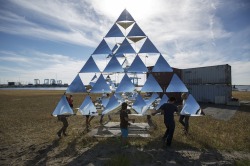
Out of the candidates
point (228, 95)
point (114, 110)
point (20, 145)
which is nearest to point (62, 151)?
point (20, 145)

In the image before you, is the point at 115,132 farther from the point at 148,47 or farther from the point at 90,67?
the point at 148,47

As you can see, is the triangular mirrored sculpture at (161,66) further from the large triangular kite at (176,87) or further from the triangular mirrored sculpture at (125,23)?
the triangular mirrored sculpture at (125,23)

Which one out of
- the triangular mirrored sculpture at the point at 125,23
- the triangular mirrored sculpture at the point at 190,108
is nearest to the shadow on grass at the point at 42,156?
the triangular mirrored sculpture at the point at 190,108

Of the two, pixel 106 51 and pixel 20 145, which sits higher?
pixel 106 51

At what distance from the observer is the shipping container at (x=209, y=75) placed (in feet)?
105

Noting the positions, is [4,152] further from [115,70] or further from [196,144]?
[196,144]

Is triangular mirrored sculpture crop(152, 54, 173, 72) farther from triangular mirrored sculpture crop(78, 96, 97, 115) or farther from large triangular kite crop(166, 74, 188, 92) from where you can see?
triangular mirrored sculpture crop(78, 96, 97, 115)

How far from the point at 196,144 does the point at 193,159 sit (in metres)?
2.11

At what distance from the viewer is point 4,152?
1041cm

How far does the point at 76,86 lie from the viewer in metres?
13.0

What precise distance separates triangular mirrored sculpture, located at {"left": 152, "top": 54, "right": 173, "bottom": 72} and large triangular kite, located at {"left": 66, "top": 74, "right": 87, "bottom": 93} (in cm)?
452

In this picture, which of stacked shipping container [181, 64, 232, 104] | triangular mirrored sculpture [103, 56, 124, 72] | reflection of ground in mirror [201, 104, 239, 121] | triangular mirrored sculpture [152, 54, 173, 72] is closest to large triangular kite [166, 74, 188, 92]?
triangular mirrored sculpture [152, 54, 173, 72]

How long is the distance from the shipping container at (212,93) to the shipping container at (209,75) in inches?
27.5

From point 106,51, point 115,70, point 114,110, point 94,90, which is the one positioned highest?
point 106,51
